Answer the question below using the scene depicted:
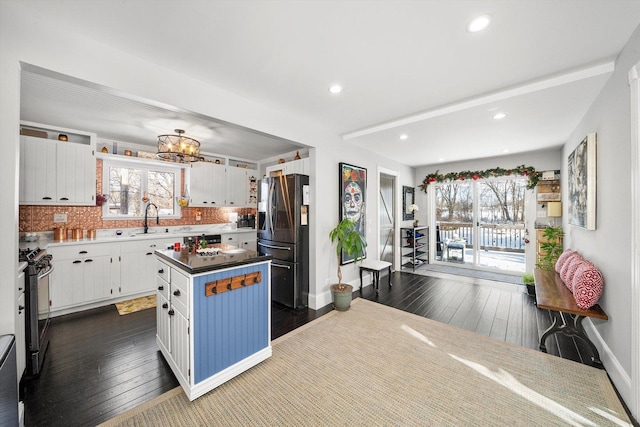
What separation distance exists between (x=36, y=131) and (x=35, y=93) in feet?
3.91

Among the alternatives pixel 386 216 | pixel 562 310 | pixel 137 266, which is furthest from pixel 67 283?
pixel 562 310

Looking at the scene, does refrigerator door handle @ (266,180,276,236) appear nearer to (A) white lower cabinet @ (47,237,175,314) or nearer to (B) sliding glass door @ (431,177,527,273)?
(A) white lower cabinet @ (47,237,175,314)

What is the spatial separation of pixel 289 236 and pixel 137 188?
3.07m

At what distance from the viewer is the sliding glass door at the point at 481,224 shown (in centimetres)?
522

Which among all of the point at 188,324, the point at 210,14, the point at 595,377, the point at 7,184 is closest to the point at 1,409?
the point at 188,324

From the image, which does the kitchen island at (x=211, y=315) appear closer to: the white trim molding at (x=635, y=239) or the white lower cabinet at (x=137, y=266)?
the white lower cabinet at (x=137, y=266)

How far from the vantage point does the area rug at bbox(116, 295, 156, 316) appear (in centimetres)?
328

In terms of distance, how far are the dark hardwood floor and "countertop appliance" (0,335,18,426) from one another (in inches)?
14.5

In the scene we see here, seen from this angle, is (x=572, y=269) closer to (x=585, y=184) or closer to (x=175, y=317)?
(x=585, y=184)

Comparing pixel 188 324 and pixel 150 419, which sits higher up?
pixel 188 324

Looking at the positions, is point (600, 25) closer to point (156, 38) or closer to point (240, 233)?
point (156, 38)

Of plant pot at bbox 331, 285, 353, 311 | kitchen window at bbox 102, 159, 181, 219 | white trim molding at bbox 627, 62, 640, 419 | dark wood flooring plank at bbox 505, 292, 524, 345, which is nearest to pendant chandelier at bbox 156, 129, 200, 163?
kitchen window at bbox 102, 159, 181, 219

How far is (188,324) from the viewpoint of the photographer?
68.6 inches

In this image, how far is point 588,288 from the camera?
2.16 metres
